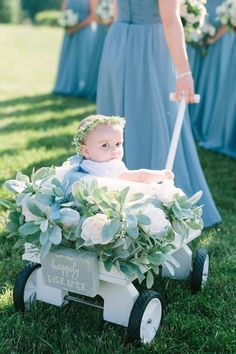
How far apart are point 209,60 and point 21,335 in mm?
4908

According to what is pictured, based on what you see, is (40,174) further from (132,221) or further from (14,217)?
(132,221)

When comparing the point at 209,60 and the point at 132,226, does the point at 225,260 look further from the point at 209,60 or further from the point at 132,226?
the point at 209,60

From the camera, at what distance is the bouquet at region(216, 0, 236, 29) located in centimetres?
589

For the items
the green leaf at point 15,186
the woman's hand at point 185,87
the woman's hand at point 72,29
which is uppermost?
the woman's hand at point 185,87

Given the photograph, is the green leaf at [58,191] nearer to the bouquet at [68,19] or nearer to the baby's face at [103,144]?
the baby's face at [103,144]

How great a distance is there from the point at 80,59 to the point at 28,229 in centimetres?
742

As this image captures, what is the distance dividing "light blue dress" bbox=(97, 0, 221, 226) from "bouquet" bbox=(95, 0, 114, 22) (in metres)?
4.76

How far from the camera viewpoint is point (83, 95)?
9445 mm

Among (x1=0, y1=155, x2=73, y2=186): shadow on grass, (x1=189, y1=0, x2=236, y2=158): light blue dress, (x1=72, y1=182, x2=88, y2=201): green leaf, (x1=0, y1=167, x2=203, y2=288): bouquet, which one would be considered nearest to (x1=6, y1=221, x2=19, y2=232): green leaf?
(x1=0, y1=167, x2=203, y2=288): bouquet

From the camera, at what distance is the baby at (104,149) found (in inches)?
107

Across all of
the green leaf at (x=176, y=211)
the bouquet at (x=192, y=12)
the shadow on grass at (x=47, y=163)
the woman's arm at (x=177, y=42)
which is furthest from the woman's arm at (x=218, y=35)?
the green leaf at (x=176, y=211)

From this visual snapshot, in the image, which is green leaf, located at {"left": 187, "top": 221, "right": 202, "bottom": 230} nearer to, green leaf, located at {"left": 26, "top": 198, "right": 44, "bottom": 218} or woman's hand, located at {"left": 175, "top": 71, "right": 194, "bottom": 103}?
green leaf, located at {"left": 26, "top": 198, "right": 44, "bottom": 218}

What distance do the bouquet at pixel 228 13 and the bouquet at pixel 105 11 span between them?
2820 mm

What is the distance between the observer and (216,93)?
265 inches
